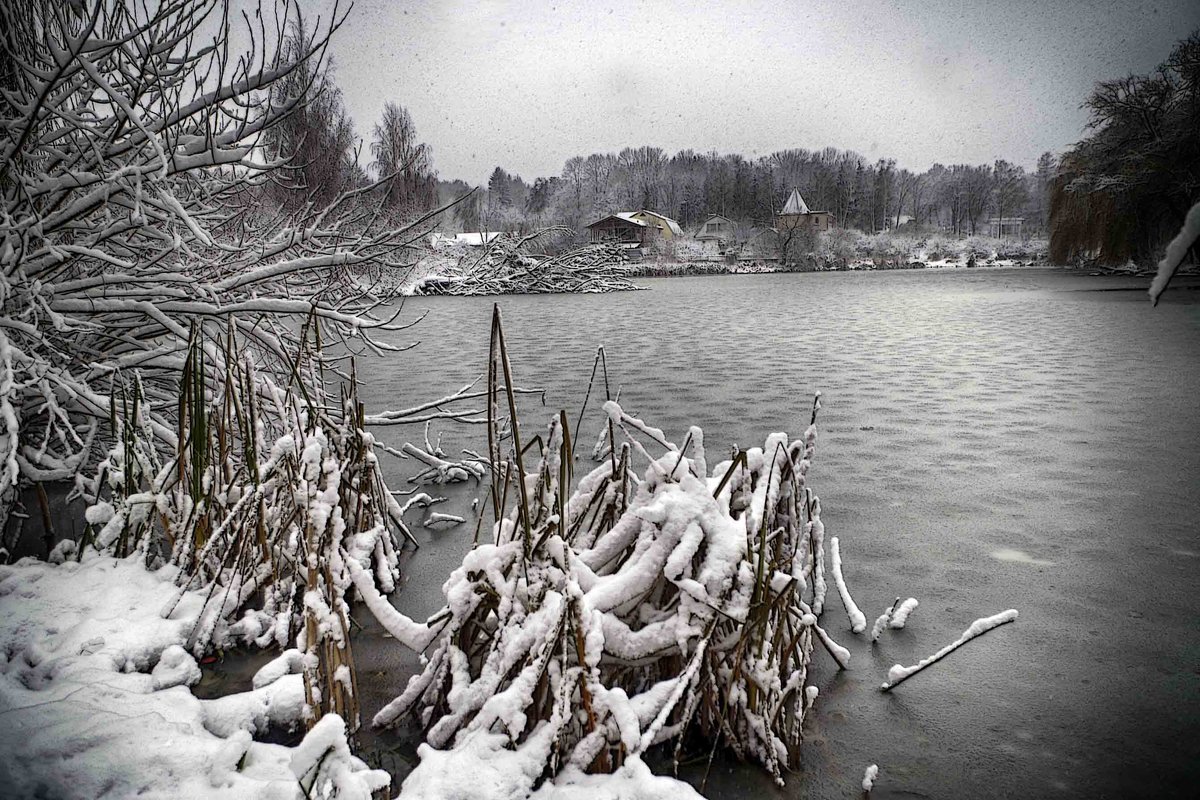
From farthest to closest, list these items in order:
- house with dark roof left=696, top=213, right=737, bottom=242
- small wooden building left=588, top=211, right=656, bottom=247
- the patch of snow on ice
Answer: house with dark roof left=696, top=213, right=737, bottom=242, small wooden building left=588, top=211, right=656, bottom=247, the patch of snow on ice

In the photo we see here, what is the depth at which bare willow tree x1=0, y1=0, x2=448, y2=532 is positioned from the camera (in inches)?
135

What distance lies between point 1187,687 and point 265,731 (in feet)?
11.4

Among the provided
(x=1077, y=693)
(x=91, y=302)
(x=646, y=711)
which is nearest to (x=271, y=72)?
(x=91, y=302)

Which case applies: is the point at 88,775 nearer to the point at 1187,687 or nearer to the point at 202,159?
the point at 202,159

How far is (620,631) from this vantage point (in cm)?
230

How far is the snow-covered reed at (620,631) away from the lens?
2133mm

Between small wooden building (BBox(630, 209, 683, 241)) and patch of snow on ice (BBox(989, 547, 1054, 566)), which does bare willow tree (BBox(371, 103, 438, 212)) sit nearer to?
patch of snow on ice (BBox(989, 547, 1054, 566))

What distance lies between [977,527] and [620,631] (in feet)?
11.1

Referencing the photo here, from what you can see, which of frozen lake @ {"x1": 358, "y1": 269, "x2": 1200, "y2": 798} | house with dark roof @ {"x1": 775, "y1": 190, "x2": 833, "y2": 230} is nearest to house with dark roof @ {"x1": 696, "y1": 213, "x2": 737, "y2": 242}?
house with dark roof @ {"x1": 775, "y1": 190, "x2": 833, "y2": 230}

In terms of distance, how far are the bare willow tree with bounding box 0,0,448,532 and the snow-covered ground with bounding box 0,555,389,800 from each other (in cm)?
59

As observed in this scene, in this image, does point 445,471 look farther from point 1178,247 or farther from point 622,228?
point 622,228

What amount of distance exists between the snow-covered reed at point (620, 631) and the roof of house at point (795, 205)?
83.0 m

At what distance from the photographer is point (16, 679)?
2477mm

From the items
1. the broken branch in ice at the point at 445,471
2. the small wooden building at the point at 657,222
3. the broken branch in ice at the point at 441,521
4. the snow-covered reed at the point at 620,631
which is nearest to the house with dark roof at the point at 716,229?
the small wooden building at the point at 657,222
